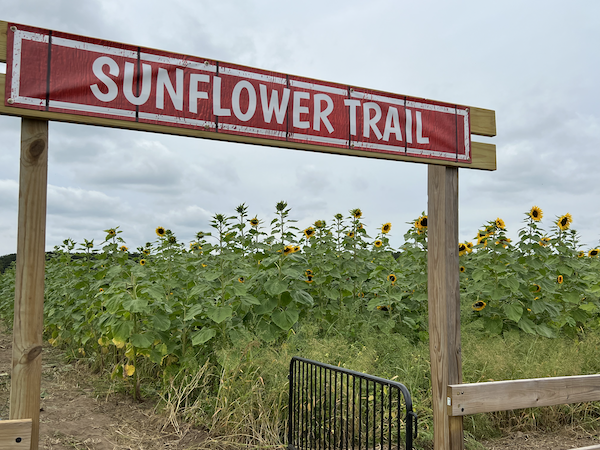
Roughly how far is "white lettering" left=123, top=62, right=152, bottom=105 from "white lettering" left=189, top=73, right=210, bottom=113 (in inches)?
11.2

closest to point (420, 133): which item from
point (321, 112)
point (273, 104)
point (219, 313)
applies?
point (321, 112)

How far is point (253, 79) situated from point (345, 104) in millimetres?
794

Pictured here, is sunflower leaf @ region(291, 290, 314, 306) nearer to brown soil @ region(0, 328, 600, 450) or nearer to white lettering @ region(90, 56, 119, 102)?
brown soil @ region(0, 328, 600, 450)

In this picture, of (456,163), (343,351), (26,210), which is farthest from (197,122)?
(343,351)

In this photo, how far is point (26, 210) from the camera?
2975 mm

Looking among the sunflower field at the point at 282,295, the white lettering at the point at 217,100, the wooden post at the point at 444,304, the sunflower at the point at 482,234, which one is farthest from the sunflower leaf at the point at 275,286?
the sunflower at the point at 482,234

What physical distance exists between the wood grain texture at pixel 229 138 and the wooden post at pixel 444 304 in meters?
0.31

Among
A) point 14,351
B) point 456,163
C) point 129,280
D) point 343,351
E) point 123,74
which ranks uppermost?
point 123,74

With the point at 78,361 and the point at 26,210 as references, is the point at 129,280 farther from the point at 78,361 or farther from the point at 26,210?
the point at 26,210

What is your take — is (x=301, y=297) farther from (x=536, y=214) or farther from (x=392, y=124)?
(x=536, y=214)

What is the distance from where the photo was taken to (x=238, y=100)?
3559 mm

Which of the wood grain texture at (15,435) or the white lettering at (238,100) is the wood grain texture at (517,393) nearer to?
the white lettering at (238,100)

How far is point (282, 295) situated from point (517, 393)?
8.68ft

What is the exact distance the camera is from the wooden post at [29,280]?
2.95m
